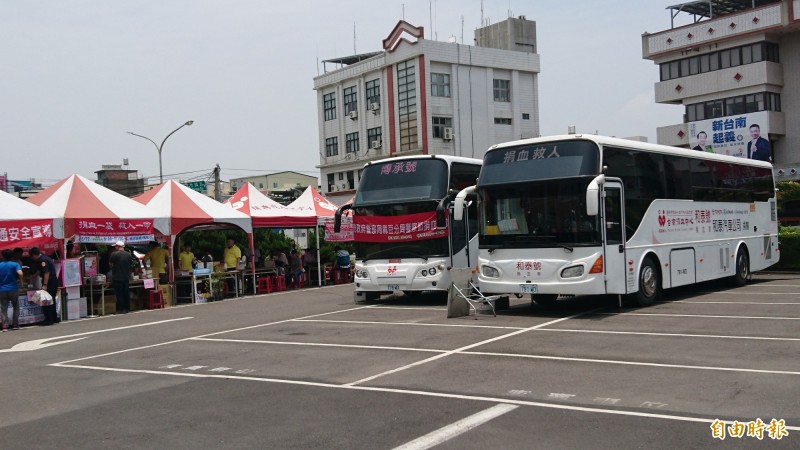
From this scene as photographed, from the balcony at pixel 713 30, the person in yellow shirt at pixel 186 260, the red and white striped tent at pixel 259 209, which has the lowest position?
the person in yellow shirt at pixel 186 260

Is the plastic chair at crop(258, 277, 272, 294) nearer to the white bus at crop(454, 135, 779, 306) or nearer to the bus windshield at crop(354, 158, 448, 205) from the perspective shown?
the bus windshield at crop(354, 158, 448, 205)

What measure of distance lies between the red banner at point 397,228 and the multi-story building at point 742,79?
100 feet

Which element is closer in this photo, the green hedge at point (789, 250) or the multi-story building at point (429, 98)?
the green hedge at point (789, 250)

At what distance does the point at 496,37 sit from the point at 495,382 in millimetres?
57490

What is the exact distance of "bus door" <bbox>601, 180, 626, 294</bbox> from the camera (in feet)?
46.3

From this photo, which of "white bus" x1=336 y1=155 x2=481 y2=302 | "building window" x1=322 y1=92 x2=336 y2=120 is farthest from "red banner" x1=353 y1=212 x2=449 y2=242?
"building window" x1=322 y1=92 x2=336 y2=120

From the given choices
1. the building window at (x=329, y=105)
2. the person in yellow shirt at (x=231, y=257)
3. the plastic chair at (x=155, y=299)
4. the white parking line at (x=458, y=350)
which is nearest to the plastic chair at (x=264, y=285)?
the person in yellow shirt at (x=231, y=257)

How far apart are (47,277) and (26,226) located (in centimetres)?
134

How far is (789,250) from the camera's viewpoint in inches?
993

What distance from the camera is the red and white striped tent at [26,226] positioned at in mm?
17922

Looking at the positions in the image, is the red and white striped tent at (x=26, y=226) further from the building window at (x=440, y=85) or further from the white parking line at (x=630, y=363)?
the building window at (x=440, y=85)

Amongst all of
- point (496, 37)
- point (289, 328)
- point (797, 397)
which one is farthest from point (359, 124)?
point (797, 397)

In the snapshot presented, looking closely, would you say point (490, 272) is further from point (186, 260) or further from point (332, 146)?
point (332, 146)

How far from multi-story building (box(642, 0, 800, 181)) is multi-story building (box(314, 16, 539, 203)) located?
15.9 m
